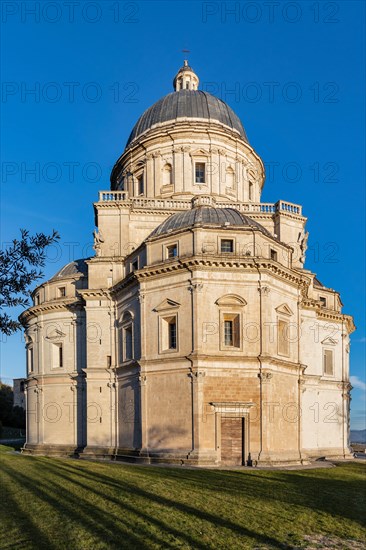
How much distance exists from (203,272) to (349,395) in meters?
23.6

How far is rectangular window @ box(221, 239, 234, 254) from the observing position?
30.4m

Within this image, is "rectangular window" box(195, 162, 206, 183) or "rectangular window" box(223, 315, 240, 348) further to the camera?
"rectangular window" box(195, 162, 206, 183)

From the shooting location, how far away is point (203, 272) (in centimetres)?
2933

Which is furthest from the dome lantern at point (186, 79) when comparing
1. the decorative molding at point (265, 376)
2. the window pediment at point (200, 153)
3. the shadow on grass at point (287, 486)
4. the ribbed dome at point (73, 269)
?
the shadow on grass at point (287, 486)

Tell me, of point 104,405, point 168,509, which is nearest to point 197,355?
point 104,405

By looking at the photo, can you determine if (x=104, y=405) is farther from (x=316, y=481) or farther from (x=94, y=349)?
(x=316, y=481)

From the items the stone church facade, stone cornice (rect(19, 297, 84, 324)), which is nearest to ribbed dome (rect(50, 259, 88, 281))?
the stone church facade

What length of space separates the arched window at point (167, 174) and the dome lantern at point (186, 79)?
13.4 m

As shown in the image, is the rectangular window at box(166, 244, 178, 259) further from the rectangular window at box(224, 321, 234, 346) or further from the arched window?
the arched window

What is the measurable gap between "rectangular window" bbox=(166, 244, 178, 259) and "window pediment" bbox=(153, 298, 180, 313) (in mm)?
2648

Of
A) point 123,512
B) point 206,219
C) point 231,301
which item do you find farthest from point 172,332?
point 123,512

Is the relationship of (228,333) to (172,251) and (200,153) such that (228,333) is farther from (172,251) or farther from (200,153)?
(200,153)

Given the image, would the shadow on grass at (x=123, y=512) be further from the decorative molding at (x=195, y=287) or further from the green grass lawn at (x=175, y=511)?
the decorative molding at (x=195, y=287)

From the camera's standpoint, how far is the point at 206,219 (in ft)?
104
